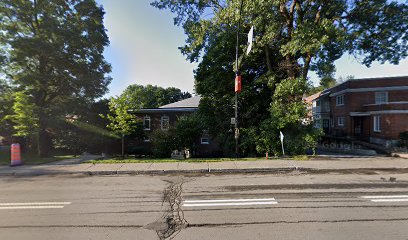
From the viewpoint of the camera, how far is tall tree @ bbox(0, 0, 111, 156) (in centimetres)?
2116

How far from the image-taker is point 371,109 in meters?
24.8

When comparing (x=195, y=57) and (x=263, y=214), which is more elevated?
→ (x=195, y=57)

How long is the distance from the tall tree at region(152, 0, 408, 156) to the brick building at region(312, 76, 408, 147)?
4469mm

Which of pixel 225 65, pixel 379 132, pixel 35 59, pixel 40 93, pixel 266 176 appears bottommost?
pixel 266 176

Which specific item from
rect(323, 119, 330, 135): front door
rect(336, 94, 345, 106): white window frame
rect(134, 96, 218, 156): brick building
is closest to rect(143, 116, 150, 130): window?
rect(134, 96, 218, 156): brick building

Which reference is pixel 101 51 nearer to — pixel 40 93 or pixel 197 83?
pixel 40 93

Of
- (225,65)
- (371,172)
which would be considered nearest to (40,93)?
(225,65)

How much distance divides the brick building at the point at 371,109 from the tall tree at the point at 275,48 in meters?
4.47

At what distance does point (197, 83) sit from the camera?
71.1 feet

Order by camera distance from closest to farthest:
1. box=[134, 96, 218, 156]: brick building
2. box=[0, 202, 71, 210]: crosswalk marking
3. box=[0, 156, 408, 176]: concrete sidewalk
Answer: box=[0, 202, 71, 210]: crosswalk marking
box=[0, 156, 408, 176]: concrete sidewalk
box=[134, 96, 218, 156]: brick building

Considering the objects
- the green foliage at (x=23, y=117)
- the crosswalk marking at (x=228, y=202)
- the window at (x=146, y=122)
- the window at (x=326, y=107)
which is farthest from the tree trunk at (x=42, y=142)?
the window at (x=326, y=107)

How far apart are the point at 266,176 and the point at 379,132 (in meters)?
19.1

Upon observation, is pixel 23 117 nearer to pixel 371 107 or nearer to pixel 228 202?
pixel 228 202

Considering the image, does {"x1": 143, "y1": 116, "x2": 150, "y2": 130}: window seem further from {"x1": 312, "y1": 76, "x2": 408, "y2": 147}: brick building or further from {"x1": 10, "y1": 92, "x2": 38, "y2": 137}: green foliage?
{"x1": 312, "y1": 76, "x2": 408, "y2": 147}: brick building
